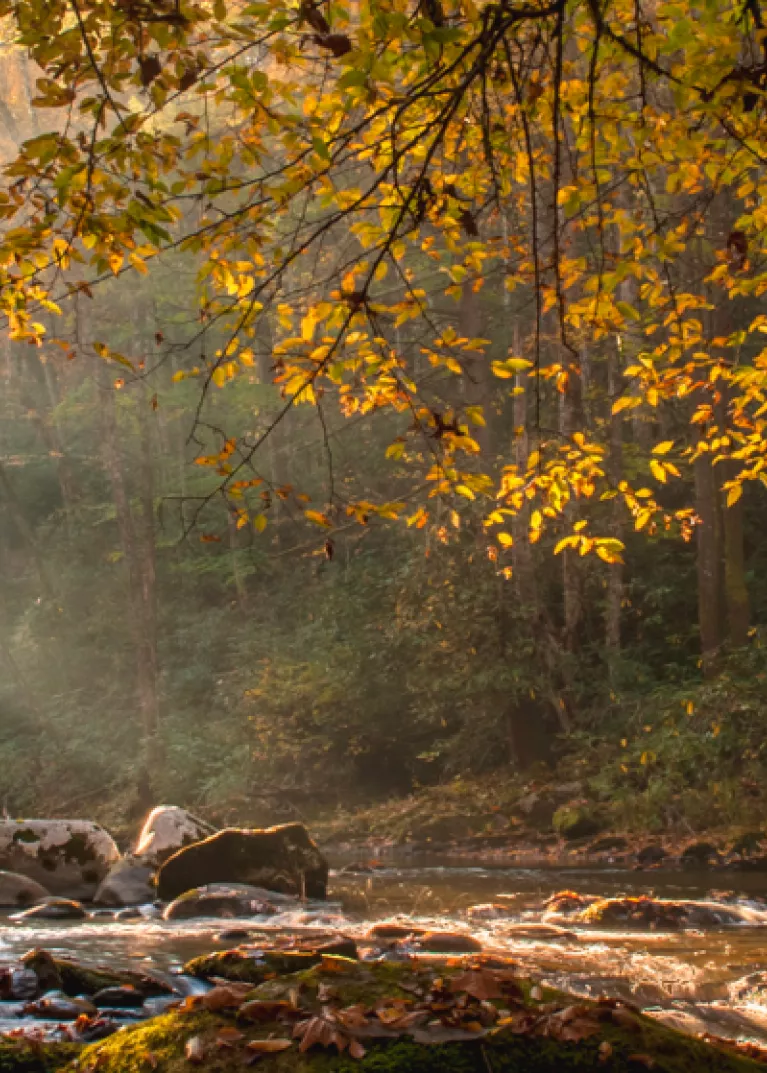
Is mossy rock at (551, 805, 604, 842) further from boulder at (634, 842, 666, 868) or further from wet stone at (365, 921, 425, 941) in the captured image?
wet stone at (365, 921, 425, 941)

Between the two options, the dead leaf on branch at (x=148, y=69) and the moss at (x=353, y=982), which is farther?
the dead leaf on branch at (x=148, y=69)

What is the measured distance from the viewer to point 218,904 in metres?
10.9

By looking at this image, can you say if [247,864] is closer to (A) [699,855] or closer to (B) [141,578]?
(A) [699,855]

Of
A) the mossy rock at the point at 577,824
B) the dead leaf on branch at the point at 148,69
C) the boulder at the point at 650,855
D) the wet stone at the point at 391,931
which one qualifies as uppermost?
the dead leaf on branch at the point at 148,69

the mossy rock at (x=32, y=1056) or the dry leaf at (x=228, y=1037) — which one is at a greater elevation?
the dry leaf at (x=228, y=1037)

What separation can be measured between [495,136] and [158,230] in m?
1.72

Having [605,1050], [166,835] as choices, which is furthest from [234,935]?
[605,1050]

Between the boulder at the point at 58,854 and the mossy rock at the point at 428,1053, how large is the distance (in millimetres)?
10358

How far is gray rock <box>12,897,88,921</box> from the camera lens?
1088 centimetres

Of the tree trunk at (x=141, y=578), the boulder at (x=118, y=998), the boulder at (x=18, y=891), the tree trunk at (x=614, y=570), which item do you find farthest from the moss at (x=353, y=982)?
the tree trunk at (x=141, y=578)

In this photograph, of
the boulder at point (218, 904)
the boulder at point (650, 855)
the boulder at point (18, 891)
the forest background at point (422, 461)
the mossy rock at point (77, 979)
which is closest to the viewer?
the forest background at point (422, 461)

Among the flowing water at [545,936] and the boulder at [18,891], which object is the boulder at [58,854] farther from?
the flowing water at [545,936]

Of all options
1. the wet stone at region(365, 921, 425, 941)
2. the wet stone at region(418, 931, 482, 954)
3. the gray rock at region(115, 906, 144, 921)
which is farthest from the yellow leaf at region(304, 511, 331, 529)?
the gray rock at region(115, 906, 144, 921)

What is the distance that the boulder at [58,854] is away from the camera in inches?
513
